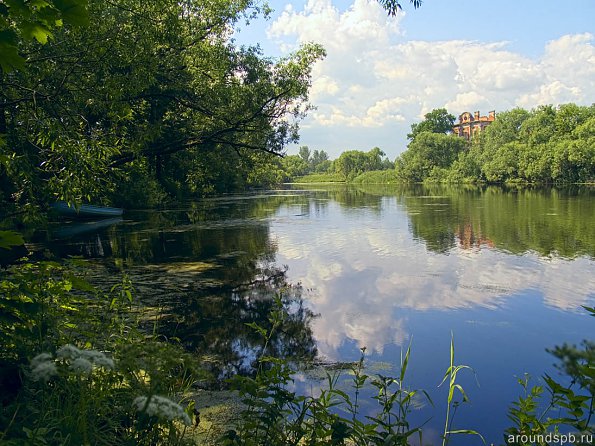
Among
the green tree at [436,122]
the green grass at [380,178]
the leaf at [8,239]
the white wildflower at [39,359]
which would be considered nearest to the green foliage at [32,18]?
the leaf at [8,239]

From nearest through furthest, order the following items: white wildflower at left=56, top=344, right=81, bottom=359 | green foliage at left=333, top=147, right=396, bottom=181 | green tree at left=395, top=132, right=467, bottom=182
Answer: white wildflower at left=56, top=344, right=81, bottom=359 → green tree at left=395, top=132, right=467, bottom=182 → green foliage at left=333, top=147, right=396, bottom=181

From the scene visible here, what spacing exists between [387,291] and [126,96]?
787 centimetres

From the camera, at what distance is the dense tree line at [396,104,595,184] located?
64.9m

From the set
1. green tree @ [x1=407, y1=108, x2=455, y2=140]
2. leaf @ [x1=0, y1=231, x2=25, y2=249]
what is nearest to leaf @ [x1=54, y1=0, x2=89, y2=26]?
leaf @ [x1=0, y1=231, x2=25, y2=249]

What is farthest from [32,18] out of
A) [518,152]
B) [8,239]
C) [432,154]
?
[432,154]

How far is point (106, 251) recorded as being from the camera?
55.0 feet

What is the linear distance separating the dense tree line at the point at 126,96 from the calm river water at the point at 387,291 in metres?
3.02

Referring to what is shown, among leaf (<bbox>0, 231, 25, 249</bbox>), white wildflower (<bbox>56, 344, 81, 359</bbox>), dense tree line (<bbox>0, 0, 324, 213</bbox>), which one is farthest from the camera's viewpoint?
dense tree line (<bbox>0, 0, 324, 213</bbox>)

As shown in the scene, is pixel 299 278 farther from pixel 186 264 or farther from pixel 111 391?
pixel 111 391

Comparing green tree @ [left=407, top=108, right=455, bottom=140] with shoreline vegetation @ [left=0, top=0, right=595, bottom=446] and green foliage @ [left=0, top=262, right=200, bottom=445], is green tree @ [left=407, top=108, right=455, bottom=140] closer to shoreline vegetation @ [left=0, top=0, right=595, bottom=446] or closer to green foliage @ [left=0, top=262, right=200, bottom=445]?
shoreline vegetation @ [left=0, top=0, right=595, bottom=446]

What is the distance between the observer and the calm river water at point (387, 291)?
7121 mm

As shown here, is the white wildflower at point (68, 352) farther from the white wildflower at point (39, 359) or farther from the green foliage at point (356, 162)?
the green foliage at point (356, 162)

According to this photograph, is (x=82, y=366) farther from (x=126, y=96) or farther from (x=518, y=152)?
(x=518, y=152)

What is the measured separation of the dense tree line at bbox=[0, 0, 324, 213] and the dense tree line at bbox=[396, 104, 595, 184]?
60030 mm
